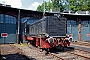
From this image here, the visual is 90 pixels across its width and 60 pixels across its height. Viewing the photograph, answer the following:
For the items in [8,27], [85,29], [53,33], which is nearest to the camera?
[53,33]

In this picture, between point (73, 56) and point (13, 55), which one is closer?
point (73, 56)

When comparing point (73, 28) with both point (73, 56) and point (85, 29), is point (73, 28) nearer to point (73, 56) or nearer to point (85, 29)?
point (85, 29)

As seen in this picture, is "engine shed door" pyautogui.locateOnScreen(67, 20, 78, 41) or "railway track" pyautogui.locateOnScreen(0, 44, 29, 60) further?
"engine shed door" pyautogui.locateOnScreen(67, 20, 78, 41)

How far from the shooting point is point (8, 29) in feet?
71.6

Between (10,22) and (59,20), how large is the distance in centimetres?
1185

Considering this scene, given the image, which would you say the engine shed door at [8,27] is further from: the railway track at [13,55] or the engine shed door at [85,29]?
the engine shed door at [85,29]

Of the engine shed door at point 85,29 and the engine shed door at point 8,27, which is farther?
the engine shed door at point 85,29

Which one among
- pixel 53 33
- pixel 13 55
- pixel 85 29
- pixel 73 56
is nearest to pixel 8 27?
pixel 53 33

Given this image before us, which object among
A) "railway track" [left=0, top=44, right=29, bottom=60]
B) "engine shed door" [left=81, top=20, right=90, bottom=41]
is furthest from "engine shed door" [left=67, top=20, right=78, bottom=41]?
Result: "railway track" [left=0, top=44, right=29, bottom=60]

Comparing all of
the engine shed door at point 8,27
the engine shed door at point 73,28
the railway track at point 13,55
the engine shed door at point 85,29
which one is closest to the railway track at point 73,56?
the railway track at point 13,55

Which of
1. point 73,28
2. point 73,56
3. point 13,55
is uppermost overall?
point 73,28

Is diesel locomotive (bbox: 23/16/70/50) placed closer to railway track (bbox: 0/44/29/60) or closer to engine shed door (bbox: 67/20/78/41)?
railway track (bbox: 0/44/29/60)

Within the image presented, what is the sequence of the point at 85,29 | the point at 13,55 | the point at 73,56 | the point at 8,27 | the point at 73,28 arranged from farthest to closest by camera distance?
the point at 73,28 → the point at 85,29 → the point at 8,27 → the point at 13,55 → the point at 73,56

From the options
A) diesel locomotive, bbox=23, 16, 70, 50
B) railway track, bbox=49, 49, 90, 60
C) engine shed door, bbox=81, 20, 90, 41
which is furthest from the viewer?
engine shed door, bbox=81, 20, 90, 41
